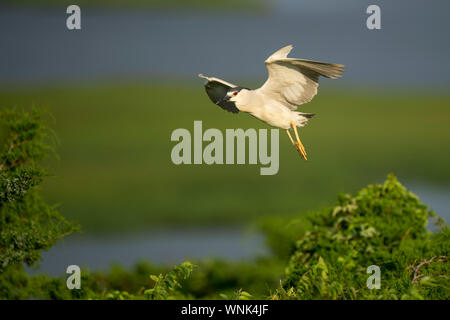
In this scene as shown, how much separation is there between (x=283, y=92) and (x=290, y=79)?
0.09 meters

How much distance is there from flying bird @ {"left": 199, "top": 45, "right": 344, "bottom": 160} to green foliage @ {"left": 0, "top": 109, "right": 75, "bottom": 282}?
4.76ft

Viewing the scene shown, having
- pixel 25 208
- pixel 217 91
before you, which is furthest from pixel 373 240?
pixel 25 208

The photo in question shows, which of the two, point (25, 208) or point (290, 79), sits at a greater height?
point (290, 79)

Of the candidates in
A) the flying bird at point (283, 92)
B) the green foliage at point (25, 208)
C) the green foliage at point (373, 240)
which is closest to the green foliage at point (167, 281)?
the green foliage at point (373, 240)

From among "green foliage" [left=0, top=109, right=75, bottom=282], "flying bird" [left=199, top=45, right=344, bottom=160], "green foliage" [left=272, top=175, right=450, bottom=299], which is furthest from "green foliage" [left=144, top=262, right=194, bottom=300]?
"green foliage" [left=0, top=109, right=75, bottom=282]

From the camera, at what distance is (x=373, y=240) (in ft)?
15.2

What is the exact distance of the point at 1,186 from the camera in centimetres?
401

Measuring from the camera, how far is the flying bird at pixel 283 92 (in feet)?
11.4

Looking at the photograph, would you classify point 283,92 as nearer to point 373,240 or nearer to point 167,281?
point 167,281

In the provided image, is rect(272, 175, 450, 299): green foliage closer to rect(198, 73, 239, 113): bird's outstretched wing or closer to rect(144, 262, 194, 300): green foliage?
rect(144, 262, 194, 300): green foliage

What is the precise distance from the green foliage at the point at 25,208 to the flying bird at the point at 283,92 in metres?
1.45

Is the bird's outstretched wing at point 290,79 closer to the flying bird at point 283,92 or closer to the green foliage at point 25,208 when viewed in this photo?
the flying bird at point 283,92
